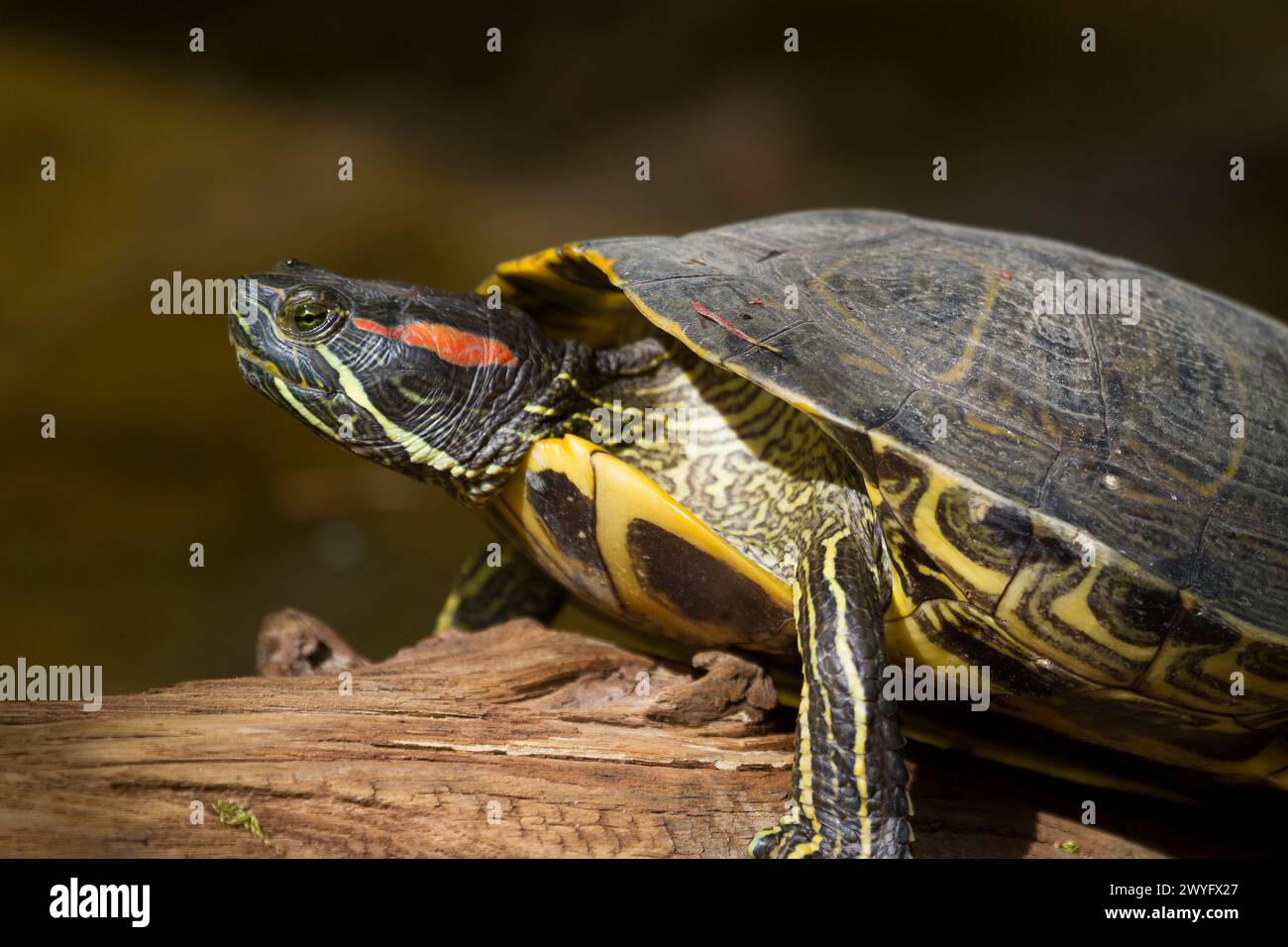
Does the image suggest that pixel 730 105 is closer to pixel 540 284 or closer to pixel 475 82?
pixel 475 82

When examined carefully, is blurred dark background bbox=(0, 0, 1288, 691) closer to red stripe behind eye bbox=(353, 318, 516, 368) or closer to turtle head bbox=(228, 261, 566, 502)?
turtle head bbox=(228, 261, 566, 502)

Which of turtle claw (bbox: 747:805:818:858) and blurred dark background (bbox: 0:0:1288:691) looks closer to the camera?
turtle claw (bbox: 747:805:818:858)

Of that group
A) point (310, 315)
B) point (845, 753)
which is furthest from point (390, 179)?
point (845, 753)

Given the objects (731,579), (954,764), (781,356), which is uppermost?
(781,356)

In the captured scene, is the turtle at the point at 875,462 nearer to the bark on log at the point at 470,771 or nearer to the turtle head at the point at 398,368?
the turtle head at the point at 398,368

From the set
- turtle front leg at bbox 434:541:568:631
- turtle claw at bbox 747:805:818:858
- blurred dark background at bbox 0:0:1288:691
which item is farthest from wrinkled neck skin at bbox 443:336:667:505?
blurred dark background at bbox 0:0:1288:691

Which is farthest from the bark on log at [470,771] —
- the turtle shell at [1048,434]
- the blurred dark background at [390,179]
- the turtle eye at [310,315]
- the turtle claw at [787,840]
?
the blurred dark background at [390,179]
